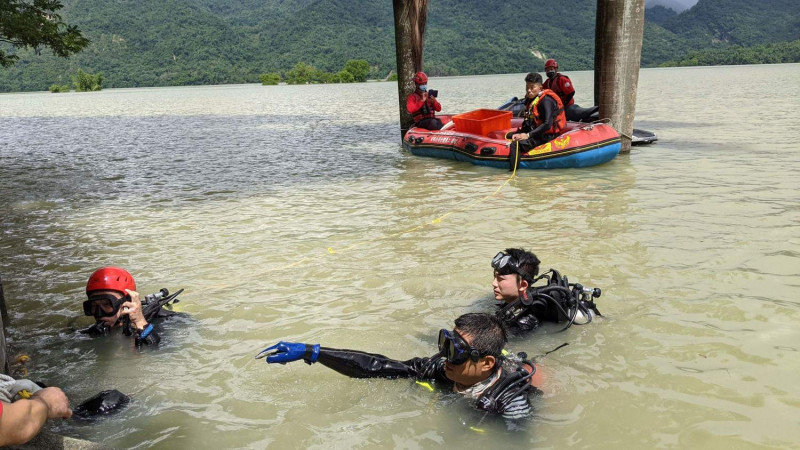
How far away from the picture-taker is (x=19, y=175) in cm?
1304

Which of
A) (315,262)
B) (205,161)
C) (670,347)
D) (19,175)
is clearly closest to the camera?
(670,347)

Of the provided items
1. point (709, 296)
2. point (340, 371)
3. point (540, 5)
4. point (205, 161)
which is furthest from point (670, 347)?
point (540, 5)

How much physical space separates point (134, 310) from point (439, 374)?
6.93ft

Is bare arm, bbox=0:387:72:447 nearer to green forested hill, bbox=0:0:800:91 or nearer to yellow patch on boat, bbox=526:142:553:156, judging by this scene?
yellow patch on boat, bbox=526:142:553:156

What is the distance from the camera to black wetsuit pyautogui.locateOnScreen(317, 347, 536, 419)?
3.17 meters

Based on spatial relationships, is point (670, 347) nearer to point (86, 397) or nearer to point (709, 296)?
point (709, 296)

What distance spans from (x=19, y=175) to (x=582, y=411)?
13.2 meters

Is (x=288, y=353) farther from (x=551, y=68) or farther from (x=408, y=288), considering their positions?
(x=551, y=68)

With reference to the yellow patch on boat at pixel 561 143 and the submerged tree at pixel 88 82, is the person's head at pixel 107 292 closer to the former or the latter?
the yellow patch on boat at pixel 561 143

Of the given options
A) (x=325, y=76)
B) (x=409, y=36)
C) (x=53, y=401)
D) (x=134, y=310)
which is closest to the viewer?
(x=53, y=401)

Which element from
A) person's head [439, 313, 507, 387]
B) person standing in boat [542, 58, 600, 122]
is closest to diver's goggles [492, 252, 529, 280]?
person's head [439, 313, 507, 387]

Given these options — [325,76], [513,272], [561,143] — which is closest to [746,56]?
[325,76]

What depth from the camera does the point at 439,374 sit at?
352 centimetres

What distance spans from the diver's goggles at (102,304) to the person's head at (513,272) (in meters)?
2.50
